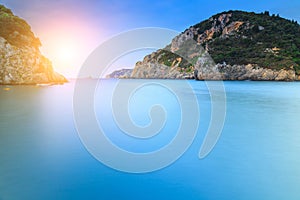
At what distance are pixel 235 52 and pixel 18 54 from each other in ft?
189

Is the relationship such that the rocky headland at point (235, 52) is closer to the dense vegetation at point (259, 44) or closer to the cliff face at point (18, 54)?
the dense vegetation at point (259, 44)

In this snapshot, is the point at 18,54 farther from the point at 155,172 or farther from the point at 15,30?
the point at 155,172

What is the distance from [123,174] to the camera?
19.0 ft

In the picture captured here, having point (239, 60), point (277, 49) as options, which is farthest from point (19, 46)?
point (277, 49)

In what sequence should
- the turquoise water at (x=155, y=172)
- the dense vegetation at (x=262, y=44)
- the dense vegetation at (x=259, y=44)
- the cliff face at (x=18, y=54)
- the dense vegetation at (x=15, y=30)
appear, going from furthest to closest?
the dense vegetation at (x=259, y=44), the dense vegetation at (x=262, y=44), the dense vegetation at (x=15, y=30), the cliff face at (x=18, y=54), the turquoise water at (x=155, y=172)

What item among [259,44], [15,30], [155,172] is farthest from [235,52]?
[155,172]

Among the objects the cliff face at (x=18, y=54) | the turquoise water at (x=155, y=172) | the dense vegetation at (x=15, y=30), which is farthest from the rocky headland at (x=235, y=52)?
the turquoise water at (x=155, y=172)

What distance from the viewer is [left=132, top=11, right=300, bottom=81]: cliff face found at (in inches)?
2367

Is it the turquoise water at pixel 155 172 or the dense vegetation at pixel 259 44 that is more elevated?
the dense vegetation at pixel 259 44

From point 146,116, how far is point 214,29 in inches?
3673

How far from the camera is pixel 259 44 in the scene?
71.0 metres

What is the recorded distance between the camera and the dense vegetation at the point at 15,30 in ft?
123

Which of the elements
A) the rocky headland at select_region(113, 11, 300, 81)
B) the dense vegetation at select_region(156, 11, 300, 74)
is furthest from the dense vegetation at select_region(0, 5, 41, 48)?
the dense vegetation at select_region(156, 11, 300, 74)

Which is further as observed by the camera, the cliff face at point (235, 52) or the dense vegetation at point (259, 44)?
the dense vegetation at point (259, 44)
